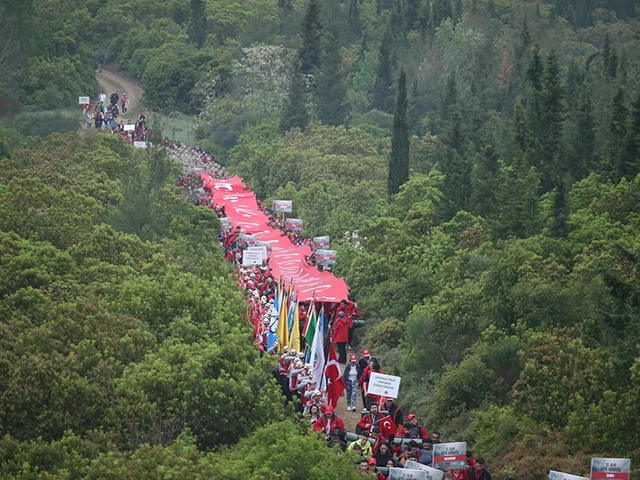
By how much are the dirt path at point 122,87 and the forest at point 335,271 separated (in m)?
6.04

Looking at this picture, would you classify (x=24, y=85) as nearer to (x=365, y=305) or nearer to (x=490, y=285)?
(x=365, y=305)

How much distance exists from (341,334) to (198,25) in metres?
60.1

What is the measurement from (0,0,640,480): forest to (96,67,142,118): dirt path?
6.04 m

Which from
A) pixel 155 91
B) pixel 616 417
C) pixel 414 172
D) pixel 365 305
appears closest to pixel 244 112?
pixel 155 91

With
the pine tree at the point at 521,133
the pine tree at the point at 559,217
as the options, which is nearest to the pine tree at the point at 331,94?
the pine tree at the point at 521,133

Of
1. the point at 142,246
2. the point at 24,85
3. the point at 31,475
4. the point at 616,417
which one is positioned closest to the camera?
the point at 31,475

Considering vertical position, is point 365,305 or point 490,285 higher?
point 490,285

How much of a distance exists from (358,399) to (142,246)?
7033mm

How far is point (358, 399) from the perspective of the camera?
31.8 meters

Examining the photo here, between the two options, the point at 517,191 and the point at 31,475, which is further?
the point at 517,191

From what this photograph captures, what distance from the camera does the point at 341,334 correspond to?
33.9 m

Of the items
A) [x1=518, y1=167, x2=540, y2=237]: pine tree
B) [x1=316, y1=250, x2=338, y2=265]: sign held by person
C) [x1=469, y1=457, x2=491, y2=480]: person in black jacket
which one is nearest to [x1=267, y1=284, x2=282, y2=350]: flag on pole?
[x1=316, y1=250, x2=338, y2=265]: sign held by person

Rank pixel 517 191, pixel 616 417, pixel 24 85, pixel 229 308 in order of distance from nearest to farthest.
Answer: pixel 616 417 → pixel 229 308 → pixel 517 191 → pixel 24 85

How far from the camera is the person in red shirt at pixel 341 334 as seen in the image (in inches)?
1330
